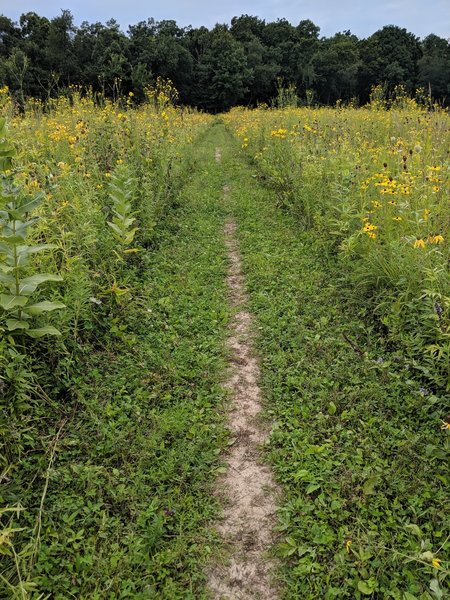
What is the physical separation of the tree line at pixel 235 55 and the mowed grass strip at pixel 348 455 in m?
30.5

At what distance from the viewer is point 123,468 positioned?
2516 millimetres

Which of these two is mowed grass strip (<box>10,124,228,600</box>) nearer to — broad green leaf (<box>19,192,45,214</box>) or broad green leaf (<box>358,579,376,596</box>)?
broad green leaf (<box>358,579,376,596</box>)

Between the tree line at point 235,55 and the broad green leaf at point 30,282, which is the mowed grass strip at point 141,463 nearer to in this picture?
the broad green leaf at point 30,282

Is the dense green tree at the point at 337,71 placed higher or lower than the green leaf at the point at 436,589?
higher

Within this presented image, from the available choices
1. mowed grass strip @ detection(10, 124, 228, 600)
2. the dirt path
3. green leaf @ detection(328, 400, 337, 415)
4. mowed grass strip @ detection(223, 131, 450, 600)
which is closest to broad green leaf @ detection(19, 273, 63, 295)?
mowed grass strip @ detection(10, 124, 228, 600)

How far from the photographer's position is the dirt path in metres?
1.99

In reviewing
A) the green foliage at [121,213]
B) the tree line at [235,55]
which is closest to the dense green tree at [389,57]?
the tree line at [235,55]

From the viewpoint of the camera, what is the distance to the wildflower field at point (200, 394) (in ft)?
6.68

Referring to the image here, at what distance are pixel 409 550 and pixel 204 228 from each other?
5.33m

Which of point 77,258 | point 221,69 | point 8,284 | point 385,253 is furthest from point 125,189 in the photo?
point 221,69

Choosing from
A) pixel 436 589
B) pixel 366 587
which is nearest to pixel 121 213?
pixel 366 587

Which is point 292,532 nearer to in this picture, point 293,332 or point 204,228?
point 293,332

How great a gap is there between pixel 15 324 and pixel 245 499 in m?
1.85

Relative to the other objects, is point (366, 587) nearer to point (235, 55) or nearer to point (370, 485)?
point (370, 485)
